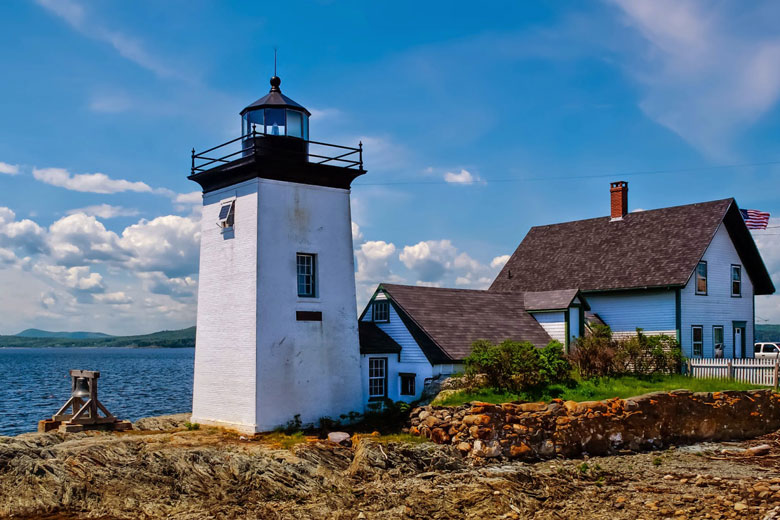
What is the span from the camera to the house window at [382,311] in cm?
2309

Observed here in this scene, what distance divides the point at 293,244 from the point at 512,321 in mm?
9040

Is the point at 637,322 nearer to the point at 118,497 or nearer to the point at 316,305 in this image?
the point at 316,305

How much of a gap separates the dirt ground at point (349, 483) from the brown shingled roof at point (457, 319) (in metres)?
4.62

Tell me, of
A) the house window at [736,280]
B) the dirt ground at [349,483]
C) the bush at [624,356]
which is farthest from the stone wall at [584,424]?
the house window at [736,280]

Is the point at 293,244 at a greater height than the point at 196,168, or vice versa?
the point at 196,168

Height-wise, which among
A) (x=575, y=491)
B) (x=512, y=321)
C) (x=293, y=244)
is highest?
(x=293, y=244)

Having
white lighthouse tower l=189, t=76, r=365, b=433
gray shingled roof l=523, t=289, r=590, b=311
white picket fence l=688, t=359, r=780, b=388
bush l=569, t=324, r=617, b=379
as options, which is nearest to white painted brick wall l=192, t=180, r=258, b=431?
white lighthouse tower l=189, t=76, r=365, b=433

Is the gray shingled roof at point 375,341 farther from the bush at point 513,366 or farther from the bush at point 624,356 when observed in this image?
the bush at point 624,356

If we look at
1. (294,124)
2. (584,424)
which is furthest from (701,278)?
(294,124)

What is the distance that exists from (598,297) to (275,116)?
14824 millimetres

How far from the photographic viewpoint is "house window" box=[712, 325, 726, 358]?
91.3ft

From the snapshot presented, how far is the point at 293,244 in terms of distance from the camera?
19953 mm

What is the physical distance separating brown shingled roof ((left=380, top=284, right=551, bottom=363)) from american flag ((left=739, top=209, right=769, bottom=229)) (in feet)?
31.4

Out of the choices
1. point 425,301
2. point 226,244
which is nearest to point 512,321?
point 425,301
